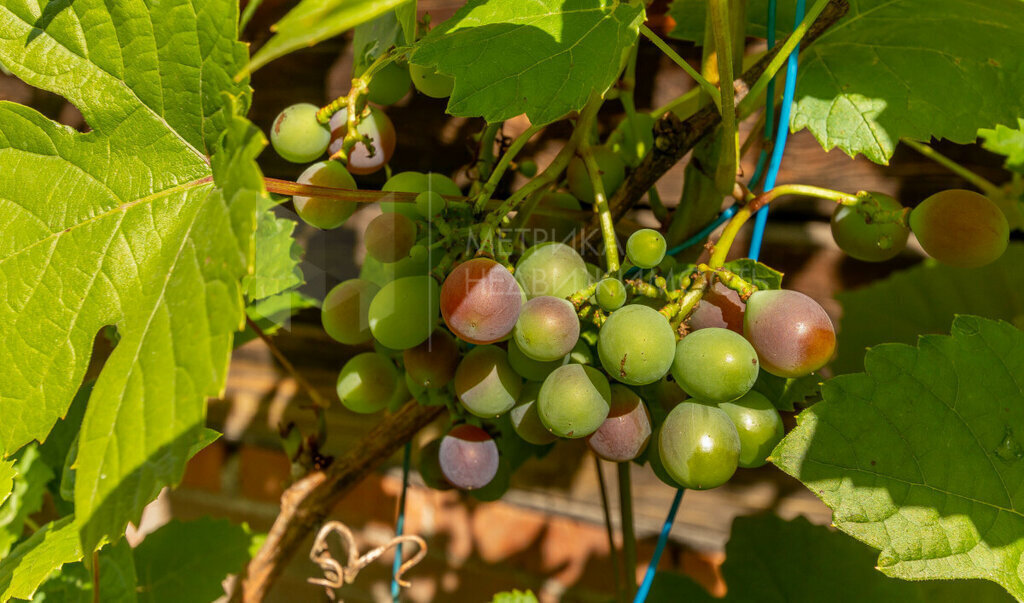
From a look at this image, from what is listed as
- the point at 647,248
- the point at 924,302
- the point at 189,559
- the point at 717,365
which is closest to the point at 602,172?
the point at 647,248

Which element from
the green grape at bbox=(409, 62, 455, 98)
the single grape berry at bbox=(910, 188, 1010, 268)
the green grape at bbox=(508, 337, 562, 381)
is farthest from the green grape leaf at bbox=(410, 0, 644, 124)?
the single grape berry at bbox=(910, 188, 1010, 268)

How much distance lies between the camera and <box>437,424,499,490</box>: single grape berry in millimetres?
609

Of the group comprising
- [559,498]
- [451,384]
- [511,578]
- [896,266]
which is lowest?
[511,578]

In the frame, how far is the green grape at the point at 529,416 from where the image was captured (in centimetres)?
55

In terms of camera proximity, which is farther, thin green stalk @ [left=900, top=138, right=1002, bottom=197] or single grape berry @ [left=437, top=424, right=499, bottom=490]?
thin green stalk @ [left=900, top=138, right=1002, bottom=197]

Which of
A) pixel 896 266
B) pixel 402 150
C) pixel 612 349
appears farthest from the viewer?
pixel 402 150

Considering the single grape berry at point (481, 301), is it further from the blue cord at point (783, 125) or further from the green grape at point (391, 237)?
the blue cord at point (783, 125)

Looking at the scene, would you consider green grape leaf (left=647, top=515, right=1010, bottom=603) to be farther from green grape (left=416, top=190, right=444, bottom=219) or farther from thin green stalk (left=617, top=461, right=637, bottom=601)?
green grape (left=416, top=190, right=444, bottom=219)

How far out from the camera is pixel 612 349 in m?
0.47

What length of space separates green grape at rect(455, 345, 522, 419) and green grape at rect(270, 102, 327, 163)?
268 millimetres

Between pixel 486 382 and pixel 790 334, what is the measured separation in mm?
237

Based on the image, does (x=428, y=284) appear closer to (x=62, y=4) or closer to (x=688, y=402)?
(x=688, y=402)

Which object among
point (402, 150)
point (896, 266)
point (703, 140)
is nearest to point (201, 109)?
point (703, 140)

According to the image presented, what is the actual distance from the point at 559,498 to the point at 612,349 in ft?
2.57
